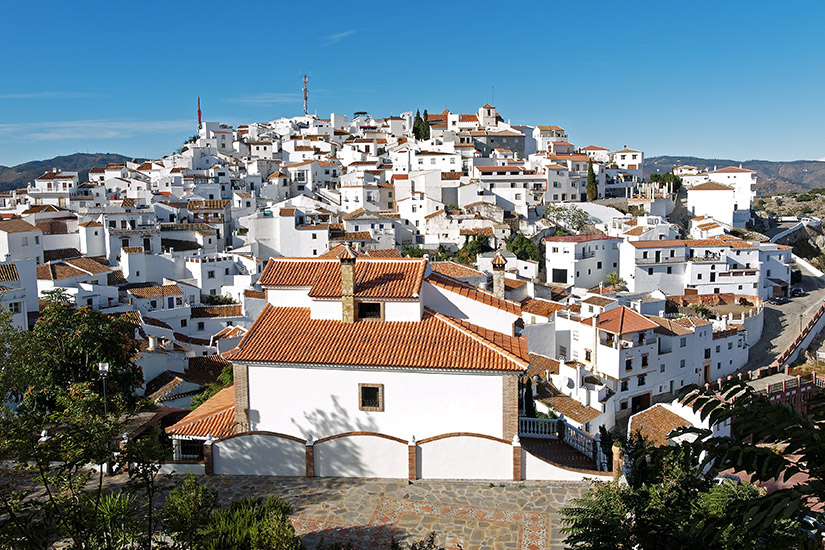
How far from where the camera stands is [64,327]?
704 inches

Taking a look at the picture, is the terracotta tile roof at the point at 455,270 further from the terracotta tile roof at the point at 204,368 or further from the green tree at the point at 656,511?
the green tree at the point at 656,511

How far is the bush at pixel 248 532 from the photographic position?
799 centimetres

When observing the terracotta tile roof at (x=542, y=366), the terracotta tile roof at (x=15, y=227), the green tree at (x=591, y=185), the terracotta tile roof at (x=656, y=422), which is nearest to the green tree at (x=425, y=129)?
the green tree at (x=591, y=185)

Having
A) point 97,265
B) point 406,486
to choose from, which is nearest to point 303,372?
point 406,486

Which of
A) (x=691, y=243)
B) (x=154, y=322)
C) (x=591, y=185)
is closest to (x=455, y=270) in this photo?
(x=154, y=322)

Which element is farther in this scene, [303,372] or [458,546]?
[303,372]

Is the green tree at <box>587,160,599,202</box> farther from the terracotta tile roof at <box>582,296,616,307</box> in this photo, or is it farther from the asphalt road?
the terracotta tile roof at <box>582,296,616,307</box>

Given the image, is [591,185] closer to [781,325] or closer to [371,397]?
[781,325]

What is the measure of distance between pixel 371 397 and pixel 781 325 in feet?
137

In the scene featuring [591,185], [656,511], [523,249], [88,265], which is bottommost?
[656,511]

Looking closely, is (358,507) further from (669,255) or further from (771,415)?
(669,255)

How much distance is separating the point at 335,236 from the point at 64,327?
3370 cm

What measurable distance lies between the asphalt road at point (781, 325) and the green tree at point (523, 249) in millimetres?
17909

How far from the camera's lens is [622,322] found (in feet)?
99.4
